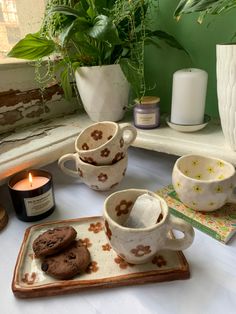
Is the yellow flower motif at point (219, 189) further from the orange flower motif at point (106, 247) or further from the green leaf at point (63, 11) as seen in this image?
the green leaf at point (63, 11)

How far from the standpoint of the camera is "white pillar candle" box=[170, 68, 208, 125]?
21.1 inches

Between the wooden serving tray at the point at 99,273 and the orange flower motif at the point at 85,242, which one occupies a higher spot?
the wooden serving tray at the point at 99,273

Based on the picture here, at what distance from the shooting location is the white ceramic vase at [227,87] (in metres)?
0.41

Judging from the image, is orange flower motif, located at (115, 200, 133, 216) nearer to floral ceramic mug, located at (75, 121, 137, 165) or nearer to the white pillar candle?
floral ceramic mug, located at (75, 121, 137, 165)

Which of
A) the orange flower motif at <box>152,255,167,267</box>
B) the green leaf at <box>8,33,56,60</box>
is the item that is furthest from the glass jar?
the orange flower motif at <box>152,255,167,267</box>

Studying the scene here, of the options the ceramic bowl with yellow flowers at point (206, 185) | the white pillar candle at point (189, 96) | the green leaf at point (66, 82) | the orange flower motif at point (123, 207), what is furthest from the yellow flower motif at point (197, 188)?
the green leaf at point (66, 82)

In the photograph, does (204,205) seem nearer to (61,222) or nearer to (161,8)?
(61,222)

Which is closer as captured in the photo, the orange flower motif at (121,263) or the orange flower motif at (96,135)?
the orange flower motif at (121,263)

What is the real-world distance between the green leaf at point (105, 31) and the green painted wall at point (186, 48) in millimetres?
226

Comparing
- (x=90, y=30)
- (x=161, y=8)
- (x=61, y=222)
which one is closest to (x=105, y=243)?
(x=61, y=222)

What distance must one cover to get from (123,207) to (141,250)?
0.24 feet

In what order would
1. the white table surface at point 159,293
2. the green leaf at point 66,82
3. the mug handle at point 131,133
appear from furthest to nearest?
the green leaf at point 66,82 → the mug handle at point 131,133 → the white table surface at point 159,293

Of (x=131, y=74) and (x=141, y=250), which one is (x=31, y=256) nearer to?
(x=141, y=250)

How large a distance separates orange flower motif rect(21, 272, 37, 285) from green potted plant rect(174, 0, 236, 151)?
14.8 inches
